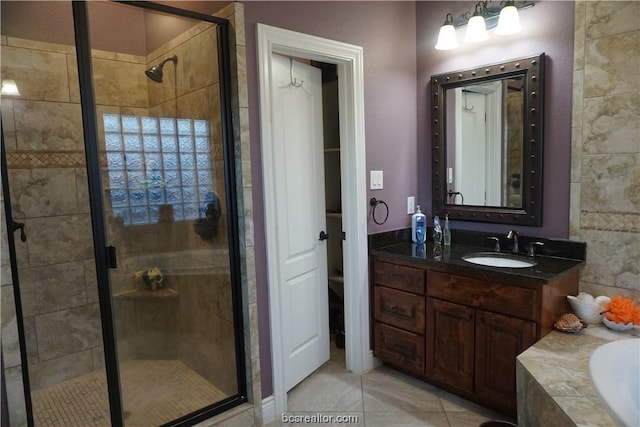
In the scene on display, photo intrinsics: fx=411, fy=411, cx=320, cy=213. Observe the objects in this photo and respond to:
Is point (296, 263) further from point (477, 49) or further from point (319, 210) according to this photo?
point (477, 49)

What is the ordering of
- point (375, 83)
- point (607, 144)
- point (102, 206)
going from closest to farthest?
point (102, 206) < point (607, 144) < point (375, 83)

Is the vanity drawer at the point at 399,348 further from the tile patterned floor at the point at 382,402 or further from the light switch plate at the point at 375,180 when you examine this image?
the light switch plate at the point at 375,180

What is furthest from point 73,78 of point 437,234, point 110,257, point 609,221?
point 609,221

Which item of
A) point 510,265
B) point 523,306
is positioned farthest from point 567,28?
point 523,306

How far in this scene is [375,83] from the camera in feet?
8.79

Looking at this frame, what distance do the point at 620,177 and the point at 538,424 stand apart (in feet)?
4.32

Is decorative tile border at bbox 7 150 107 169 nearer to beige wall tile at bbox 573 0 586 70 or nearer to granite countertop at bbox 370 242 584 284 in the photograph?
granite countertop at bbox 370 242 584 284

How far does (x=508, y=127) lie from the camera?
2.51 metres

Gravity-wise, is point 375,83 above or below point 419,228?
above

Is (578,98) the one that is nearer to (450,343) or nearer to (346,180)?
(346,180)

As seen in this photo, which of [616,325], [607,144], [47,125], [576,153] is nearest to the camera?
[616,325]

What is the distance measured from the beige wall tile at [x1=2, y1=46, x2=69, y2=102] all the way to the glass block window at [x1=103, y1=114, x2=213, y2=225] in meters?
0.38

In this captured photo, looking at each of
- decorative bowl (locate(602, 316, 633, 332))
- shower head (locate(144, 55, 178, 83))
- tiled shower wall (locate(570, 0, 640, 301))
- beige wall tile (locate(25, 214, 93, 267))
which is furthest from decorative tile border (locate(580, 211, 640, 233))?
beige wall tile (locate(25, 214, 93, 267))

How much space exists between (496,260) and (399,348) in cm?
82
